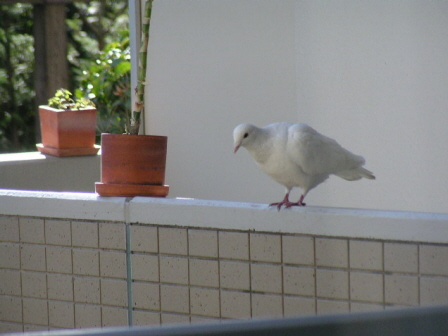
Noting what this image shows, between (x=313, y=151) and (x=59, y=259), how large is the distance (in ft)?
3.41

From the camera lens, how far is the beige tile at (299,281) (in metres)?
2.53

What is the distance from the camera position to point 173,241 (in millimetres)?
2787

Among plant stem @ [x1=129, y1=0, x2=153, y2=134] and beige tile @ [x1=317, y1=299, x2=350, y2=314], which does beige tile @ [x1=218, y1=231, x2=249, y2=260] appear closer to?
beige tile @ [x1=317, y1=299, x2=350, y2=314]

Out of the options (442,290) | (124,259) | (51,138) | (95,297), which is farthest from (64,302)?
(51,138)

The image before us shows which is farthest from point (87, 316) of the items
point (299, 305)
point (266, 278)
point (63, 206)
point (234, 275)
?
point (299, 305)

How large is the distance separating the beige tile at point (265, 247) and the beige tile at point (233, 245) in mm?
22

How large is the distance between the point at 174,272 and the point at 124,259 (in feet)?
0.68

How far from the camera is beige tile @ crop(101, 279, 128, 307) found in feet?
9.52

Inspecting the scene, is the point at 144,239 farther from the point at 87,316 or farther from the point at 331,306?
the point at 331,306

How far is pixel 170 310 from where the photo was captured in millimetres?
2824

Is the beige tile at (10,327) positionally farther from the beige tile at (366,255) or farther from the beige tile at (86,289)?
the beige tile at (366,255)

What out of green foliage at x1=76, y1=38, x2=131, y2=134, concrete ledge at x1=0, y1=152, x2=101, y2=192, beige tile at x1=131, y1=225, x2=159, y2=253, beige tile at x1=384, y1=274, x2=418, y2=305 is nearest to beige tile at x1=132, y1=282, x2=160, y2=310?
beige tile at x1=131, y1=225, x2=159, y2=253

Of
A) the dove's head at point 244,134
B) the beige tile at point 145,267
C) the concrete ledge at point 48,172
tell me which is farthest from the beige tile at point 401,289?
the concrete ledge at point 48,172

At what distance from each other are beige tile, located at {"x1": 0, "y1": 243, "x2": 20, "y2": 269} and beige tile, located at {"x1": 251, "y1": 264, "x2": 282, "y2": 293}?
39.3 inches
